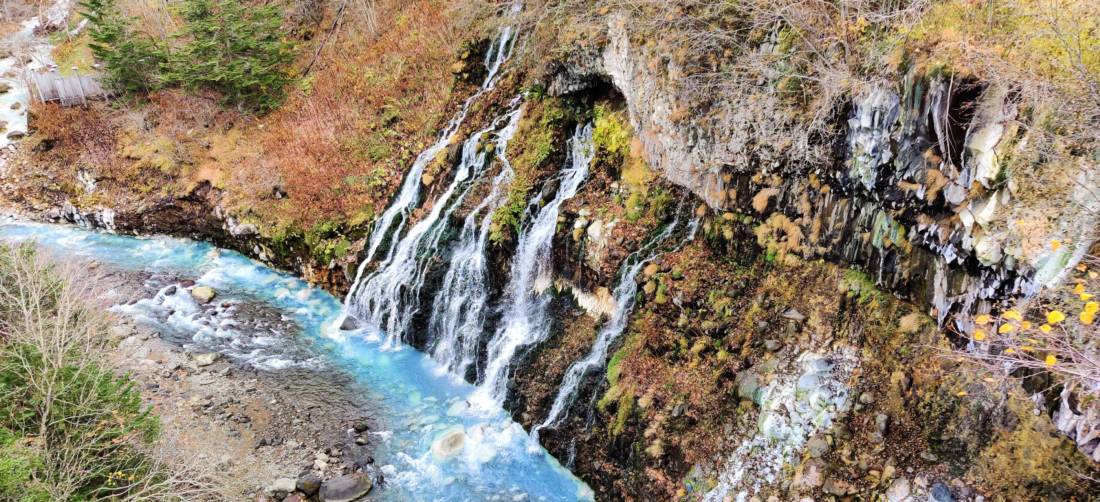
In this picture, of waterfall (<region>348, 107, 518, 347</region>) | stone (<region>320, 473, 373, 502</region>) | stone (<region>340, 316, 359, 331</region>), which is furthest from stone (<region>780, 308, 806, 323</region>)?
stone (<region>340, 316, 359, 331</region>)

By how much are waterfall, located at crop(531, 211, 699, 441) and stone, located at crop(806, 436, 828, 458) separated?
3290 millimetres

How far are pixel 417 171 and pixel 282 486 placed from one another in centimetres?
773

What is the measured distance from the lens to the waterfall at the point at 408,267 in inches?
478

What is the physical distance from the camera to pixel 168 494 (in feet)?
21.7

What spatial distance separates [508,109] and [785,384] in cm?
889

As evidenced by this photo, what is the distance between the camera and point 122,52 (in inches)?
712

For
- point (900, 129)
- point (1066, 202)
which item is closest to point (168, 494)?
point (900, 129)

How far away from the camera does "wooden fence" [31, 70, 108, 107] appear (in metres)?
19.5

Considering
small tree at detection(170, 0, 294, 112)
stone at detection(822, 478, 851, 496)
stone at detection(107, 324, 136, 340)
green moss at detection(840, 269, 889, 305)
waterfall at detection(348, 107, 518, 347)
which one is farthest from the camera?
small tree at detection(170, 0, 294, 112)

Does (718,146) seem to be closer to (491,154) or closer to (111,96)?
(491,154)

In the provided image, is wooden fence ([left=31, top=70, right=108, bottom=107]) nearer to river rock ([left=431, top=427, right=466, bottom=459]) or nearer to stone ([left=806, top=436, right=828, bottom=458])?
river rock ([left=431, top=427, right=466, bottom=459])

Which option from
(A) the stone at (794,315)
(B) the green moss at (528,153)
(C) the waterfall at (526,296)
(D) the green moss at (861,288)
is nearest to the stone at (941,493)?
(D) the green moss at (861,288)

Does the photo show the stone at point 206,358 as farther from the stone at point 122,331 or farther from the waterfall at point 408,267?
the waterfall at point 408,267

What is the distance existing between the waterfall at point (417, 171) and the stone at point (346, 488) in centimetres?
503
